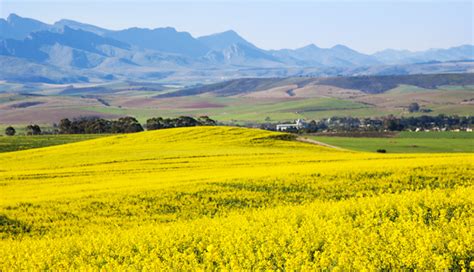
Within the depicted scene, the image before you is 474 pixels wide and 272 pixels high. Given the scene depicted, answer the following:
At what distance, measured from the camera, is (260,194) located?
72.3 ft

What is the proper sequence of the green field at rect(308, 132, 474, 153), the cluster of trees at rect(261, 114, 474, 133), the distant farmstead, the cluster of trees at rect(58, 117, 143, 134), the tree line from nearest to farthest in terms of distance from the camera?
1. the green field at rect(308, 132, 474, 153)
2. the cluster of trees at rect(58, 117, 143, 134)
3. the tree line
4. the cluster of trees at rect(261, 114, 474, 133)
5. the distant farmstead

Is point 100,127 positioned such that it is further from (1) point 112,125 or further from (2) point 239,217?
(2) point 239,217

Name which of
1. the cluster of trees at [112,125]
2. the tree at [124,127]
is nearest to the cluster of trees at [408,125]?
the cluster of trees at [112,125]

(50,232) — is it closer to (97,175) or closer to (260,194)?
(260,194)

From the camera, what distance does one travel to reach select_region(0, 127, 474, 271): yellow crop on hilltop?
1144 centimetres

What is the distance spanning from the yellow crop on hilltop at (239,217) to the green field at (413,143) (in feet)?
91.6

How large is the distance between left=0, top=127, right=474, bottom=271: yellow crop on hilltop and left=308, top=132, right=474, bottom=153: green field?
1099 inches

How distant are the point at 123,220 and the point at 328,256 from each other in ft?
30.1

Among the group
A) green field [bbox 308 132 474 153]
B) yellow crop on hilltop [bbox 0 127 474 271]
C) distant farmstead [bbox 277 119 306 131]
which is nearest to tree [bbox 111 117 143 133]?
distant farmstead [bbox 277 119 306 131]

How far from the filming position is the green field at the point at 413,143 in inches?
2415

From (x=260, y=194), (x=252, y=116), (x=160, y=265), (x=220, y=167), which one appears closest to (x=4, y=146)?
(x=220, y=167)

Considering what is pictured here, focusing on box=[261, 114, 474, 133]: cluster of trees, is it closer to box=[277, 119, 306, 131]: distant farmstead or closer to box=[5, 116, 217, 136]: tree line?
box=[277, 119, 306, 131]: distant farmstead

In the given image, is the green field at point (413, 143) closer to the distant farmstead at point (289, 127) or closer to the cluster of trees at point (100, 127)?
the distant farmstead at point (289, 127)

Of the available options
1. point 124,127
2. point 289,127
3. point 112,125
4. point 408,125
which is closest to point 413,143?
point 408,125
